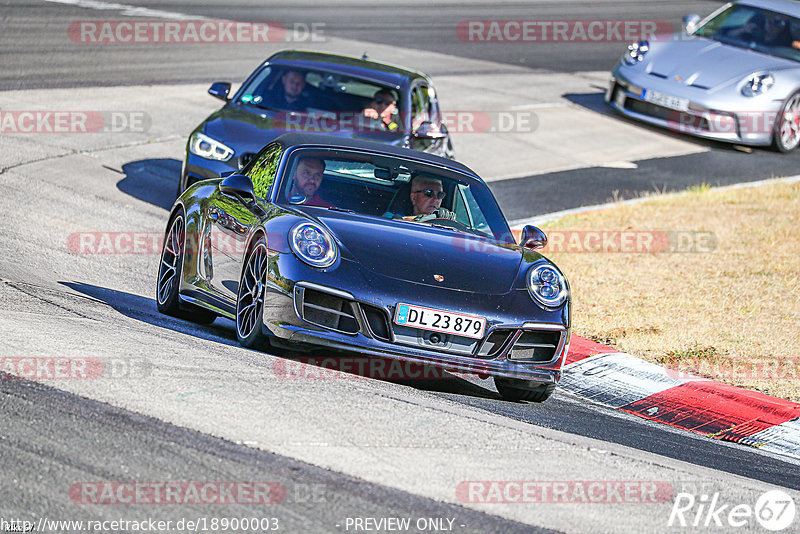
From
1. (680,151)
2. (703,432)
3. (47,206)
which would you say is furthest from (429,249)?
(680,151)

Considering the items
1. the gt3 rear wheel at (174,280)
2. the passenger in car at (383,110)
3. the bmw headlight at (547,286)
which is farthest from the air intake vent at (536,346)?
the passenger in car at (383,110)

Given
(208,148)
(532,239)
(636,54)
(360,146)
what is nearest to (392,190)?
(360,146)

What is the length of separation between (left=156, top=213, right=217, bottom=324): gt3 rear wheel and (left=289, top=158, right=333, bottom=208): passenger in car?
1.05m

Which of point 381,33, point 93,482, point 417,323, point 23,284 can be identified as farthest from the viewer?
point 381,33

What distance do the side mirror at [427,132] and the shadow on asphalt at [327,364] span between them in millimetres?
4009

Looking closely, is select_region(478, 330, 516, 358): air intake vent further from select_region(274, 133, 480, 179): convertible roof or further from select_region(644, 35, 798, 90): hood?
select_region(644, 35, 798, 90): hood

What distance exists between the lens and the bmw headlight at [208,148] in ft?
35.8

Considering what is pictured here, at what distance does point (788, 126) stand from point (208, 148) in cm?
1059

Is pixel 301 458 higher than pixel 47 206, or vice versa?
pixel 301 458

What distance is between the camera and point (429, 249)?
6.95m

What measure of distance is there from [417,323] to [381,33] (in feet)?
60.5

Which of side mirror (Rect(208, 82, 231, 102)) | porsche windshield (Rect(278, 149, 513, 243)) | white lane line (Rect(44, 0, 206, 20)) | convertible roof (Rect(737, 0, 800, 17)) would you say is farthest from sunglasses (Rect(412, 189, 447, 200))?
white lane line (Rect(44, 0, 206, 20))

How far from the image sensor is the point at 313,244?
6535 mm

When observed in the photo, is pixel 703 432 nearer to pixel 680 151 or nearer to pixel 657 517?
A: pixel 657 517
